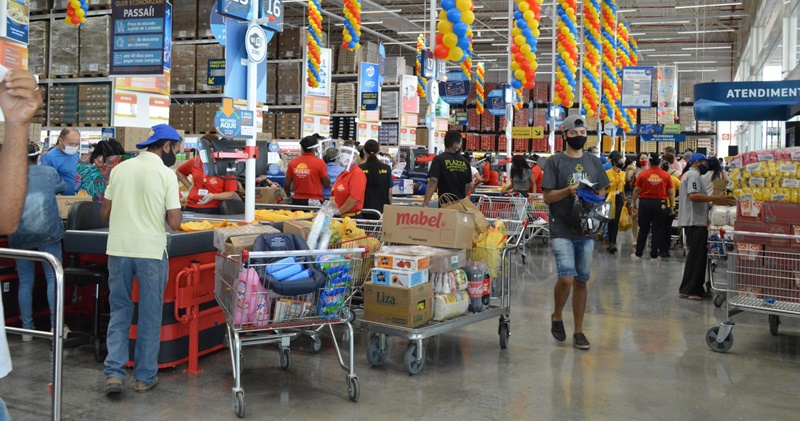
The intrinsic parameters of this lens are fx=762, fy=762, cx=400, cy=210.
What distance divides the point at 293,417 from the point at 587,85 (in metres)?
18.1

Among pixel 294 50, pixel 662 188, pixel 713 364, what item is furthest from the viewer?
pixel 294 50

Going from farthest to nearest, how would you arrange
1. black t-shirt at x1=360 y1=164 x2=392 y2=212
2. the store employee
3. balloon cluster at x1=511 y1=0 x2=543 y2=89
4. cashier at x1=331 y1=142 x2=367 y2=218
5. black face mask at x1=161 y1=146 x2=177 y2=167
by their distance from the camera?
balloon cluster at x1=511 y1=0 x2=543 y2=89
black t-shirt at x1=360 y1=164 x2=392 y2=212
the store employee
cashier at x1=331 y1=142 x2=367 y2=218
black face mask at x1=161 y1=146 x2=177 y2=167

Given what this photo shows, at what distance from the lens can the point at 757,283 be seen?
6.24m

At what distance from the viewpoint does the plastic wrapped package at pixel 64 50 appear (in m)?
12.4

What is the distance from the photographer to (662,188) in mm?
11734

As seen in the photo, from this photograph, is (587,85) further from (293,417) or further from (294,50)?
(293,417)

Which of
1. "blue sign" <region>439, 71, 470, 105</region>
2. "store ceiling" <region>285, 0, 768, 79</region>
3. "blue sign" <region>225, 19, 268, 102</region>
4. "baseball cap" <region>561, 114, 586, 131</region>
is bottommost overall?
"baseball cap" <region>561, 114, 586, 131</region>

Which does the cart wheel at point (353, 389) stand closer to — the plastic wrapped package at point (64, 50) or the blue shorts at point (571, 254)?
the blue shorts at point (571, 254)

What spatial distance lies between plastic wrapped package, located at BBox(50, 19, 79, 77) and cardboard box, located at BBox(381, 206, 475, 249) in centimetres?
842

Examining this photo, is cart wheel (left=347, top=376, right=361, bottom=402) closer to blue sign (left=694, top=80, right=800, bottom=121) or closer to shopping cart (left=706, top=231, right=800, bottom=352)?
shopping cart (left=706, top=231, right=800, bottom=352)

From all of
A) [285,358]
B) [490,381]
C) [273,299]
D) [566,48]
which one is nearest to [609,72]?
[566,48]

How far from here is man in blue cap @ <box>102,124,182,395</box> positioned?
476 centimetres

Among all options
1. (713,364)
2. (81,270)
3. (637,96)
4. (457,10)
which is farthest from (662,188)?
(637,96)

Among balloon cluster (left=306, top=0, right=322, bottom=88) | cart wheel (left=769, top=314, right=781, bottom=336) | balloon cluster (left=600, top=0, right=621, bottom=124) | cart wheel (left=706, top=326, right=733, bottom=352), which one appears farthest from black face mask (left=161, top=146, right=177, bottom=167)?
balloon cluster (left=600, top=0, right=621, bottom=124)
